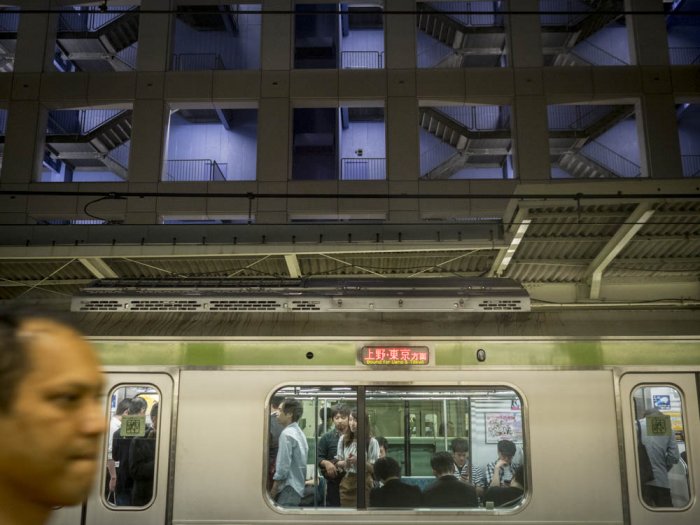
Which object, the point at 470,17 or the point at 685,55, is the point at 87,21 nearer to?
the point at 470,17

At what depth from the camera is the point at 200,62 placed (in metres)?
20.6

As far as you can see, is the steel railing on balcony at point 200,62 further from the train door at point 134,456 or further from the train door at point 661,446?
the train door at point 661,446

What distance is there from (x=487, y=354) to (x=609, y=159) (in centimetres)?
1684

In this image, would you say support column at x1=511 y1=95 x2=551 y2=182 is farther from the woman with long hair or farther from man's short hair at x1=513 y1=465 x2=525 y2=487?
the woman with long hair

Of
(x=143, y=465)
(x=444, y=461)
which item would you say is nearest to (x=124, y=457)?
(x=143, y=465)

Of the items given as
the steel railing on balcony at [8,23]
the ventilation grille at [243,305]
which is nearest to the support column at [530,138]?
the ventilation grille at [243,305]

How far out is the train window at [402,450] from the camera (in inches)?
247

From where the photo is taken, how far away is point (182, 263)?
7395mm

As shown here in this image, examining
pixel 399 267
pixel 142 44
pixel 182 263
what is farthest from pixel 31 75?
pixel 399 267

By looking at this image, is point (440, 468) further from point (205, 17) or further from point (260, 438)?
point (205, 17)

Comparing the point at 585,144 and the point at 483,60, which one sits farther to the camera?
A: the point at 483,60

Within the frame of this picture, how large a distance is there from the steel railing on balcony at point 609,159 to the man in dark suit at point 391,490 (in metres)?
16.6

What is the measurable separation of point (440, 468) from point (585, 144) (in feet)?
54.7

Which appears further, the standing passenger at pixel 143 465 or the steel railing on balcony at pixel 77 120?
the steel railing on balcony at pixel 77 120
